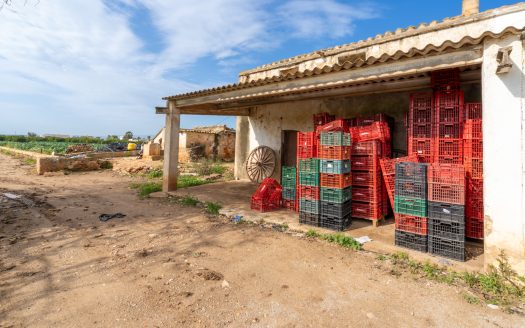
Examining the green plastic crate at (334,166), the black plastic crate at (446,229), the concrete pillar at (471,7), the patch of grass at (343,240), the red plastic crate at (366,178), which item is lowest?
the patch of grass at (343,240)

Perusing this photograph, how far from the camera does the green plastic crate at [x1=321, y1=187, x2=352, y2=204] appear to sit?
5.52m

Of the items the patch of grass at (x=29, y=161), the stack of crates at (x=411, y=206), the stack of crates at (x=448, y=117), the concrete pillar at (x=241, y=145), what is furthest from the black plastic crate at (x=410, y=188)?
the patch of grass at (x=29, y=161)

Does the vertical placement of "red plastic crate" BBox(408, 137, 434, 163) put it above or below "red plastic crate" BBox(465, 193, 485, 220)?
above

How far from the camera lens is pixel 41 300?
318 centimetres

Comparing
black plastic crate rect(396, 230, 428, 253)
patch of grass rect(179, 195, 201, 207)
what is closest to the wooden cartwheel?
patch of grass rect(179, 195, 201, 207)

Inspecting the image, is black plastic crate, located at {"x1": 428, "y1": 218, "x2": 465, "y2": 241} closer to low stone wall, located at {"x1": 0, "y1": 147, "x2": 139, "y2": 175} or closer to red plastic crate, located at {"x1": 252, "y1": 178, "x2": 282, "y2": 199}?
red plastic crate, located at {"x1": 252, "y1": 178, "x2": 282, "y2": 199}

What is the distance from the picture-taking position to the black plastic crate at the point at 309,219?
19.2ft

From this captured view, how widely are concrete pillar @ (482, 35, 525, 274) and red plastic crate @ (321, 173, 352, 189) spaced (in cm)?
230

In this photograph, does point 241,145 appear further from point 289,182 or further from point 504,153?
point 504,153

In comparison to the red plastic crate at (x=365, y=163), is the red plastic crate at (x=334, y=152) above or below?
above

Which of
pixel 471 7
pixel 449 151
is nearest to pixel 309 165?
pixel 449 151

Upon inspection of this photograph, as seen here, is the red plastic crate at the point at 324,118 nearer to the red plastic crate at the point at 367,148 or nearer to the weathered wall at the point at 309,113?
the weathered wall at the point at 309,113

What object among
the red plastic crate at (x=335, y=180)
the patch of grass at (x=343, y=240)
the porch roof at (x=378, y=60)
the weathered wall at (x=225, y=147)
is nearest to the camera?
the porch roof at (x=378, y=60)

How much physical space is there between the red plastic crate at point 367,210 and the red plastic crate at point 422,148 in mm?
1309
